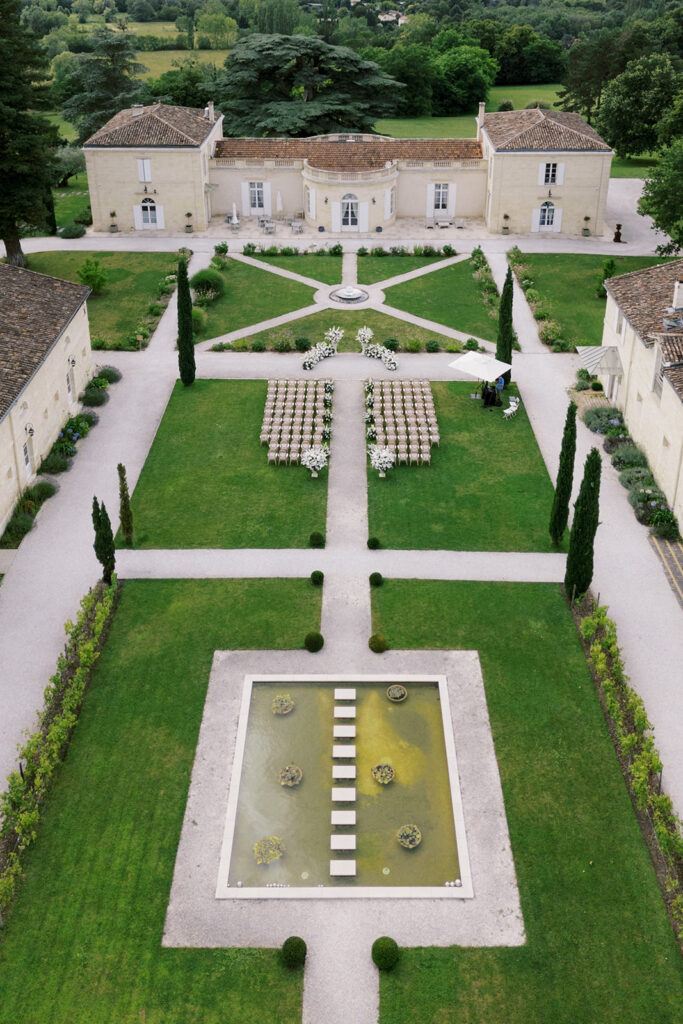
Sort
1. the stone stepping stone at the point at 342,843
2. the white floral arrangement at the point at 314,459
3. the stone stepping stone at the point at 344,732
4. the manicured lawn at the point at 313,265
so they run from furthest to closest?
the manicured lawn at the point at 313,265 < the white floral arrangement at the point at 314,459 < the stone stepping stone at the point at 344,732 < the stone stepping stone at the point at 342,843

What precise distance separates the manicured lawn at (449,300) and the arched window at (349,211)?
10.0 m

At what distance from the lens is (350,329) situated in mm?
54656

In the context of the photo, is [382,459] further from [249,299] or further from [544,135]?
[544,135]

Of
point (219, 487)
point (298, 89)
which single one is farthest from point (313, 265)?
point (298, 89)

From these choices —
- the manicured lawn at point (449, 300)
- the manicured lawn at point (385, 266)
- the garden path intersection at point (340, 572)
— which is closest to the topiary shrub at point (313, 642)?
the garden path intersection at point (340, 572)

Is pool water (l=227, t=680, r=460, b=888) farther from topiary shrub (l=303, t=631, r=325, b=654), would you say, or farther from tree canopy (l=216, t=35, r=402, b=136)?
tree canopy (l=216, t=35, r=402, b=136)

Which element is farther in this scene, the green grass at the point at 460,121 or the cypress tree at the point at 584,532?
the green grass at the point at 460,121

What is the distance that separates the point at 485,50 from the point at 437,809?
416ft

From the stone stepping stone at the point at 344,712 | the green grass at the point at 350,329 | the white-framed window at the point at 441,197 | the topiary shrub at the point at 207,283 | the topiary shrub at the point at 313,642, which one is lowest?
the stone stepping stone at the point at 344,712

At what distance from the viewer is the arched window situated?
69.6 meters

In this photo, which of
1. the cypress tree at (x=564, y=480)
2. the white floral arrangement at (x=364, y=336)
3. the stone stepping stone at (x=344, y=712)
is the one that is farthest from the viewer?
the white floral arrangement at (x=364, y=336)

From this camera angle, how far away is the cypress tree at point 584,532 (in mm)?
30922

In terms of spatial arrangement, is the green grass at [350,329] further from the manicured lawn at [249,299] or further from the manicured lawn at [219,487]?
the manicured lawn at [219,487]

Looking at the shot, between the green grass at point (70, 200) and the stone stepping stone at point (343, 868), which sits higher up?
the green grass at point (70, 200)
